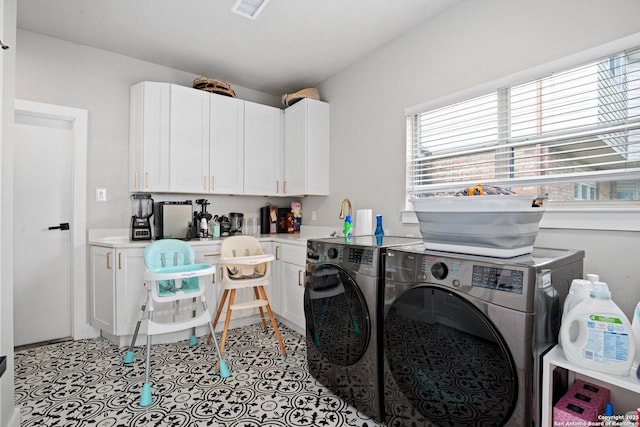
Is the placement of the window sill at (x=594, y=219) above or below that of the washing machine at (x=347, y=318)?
above

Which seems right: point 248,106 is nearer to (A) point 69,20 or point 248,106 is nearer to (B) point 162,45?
(B) point 162,45

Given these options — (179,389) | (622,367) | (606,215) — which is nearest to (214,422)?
(179,389)

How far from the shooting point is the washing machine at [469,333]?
1.12 meters

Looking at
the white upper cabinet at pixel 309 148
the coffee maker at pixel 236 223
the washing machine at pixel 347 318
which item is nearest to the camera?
the washing machine at pixel 347 318

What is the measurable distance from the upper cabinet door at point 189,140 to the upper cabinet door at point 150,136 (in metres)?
0.06

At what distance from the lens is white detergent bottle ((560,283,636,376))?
1.09m

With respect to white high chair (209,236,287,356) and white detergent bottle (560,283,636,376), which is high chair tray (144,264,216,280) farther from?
white detergent bottle (560,283,636,376)

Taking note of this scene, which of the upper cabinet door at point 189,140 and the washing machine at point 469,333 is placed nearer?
the washing machine at point 469,333

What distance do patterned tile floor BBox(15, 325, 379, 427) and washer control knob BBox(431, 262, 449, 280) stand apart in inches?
37.5

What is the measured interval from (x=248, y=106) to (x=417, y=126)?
6.11 feet

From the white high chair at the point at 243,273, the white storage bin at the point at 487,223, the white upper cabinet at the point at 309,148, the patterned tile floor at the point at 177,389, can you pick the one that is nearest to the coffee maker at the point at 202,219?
the white high chair at the point at 243,273

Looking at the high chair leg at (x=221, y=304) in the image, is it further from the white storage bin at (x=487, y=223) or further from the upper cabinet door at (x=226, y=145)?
the white storage bin at (x=487, y=223)

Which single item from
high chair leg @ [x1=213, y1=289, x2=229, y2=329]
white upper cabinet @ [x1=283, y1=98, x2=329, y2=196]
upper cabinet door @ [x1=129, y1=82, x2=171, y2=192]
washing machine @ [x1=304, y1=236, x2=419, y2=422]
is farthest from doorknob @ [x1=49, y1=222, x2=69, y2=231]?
washing machine @ [x1=304, y1=236, x2=419, y2=422]

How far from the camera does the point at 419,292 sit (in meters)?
1.43
